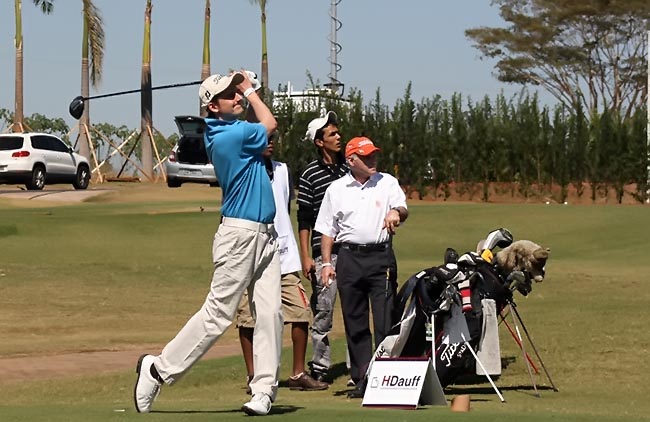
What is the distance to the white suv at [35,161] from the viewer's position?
4181cm

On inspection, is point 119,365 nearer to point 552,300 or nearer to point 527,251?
point 527,251

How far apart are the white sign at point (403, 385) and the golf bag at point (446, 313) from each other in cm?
83

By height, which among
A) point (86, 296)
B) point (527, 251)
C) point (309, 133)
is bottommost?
point (86, 296)

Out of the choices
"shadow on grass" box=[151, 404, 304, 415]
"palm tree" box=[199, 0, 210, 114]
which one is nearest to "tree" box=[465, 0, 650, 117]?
"palm tree" box=[199, 0, 210, 114]

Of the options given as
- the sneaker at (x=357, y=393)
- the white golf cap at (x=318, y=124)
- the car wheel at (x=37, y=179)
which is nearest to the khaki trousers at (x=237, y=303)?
the sneaker at (x=357, y=393)

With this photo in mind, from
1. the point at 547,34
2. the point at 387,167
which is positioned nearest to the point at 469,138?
the point at 387,167

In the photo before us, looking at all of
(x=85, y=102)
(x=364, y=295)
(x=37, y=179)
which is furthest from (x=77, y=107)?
(x=364, y=295)

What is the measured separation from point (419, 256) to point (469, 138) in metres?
8.53

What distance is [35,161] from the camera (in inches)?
A: 1661

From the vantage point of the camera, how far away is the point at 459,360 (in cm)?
1084

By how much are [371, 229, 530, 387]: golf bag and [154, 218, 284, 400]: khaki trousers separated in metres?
1.92

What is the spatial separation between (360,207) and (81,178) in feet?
114

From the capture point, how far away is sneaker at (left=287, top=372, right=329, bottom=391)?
1142cm

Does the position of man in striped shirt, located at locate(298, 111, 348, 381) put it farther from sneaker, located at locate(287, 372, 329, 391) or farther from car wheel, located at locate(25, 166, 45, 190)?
car wheel, located at locate(25, 166, 45, 190)
